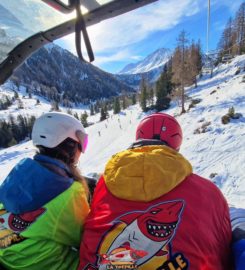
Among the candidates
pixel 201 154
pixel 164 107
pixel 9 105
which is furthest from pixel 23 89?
pixel 201 154

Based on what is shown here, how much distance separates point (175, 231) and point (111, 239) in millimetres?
416

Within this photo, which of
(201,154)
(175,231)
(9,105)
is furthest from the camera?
(9,105)

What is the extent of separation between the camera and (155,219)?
1.86 m

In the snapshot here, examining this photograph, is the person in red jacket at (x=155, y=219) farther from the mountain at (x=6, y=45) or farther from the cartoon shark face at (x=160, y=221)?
the mountain at (x=6, y=45)

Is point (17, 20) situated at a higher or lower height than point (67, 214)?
higher

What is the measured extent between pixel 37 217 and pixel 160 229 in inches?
36.5

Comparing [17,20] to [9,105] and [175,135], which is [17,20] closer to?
[175,135]

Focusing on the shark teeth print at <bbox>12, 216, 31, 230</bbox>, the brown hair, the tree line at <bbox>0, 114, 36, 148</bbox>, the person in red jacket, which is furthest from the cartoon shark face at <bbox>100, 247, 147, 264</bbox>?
the tree line at <bbox>0, 114, 36, 148</bbox>

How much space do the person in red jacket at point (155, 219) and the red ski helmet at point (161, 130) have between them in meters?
0.58

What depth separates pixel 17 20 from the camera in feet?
7.36

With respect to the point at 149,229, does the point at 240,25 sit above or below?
above

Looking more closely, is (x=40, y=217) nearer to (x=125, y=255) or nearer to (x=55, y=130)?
(x=125, y=255)

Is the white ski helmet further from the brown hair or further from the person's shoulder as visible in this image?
the person's shoulder

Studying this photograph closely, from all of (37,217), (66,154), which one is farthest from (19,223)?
(66,154)
